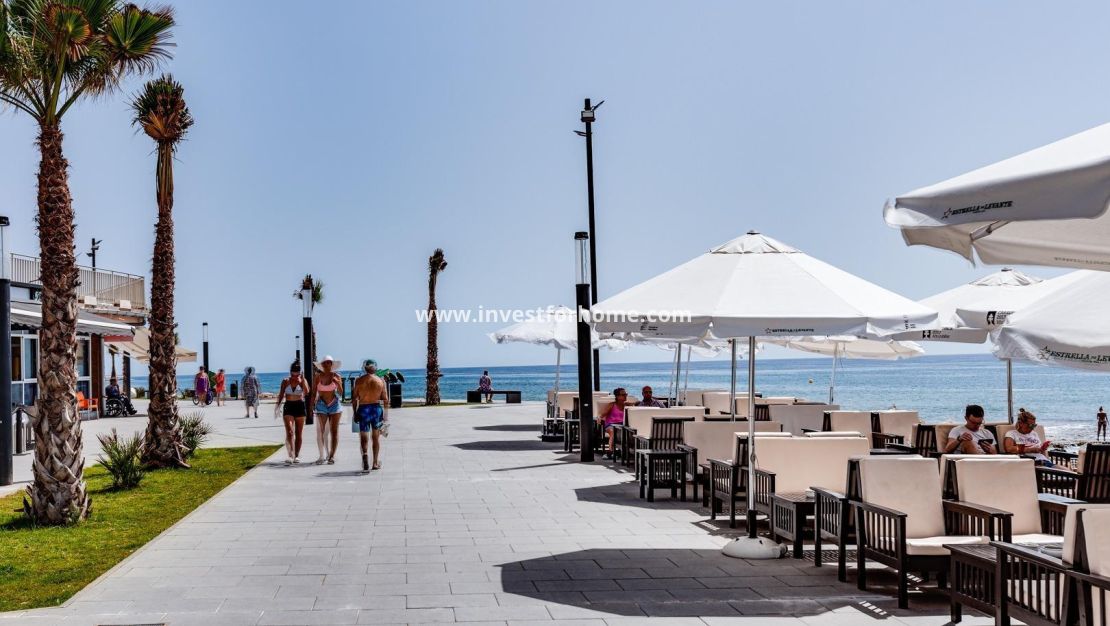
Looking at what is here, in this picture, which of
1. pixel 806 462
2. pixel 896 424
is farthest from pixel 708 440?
pixel 896 424

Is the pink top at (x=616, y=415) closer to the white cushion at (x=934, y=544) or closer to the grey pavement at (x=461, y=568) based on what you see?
the grey pavement at (x=461, y=568)

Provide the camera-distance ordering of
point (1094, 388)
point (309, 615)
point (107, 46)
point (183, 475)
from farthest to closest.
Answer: point (1094, 388) < point (183, 475) < point (107, 46) < point (309, 615)

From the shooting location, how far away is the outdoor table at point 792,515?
7965 millimetres

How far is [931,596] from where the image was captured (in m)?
6.72

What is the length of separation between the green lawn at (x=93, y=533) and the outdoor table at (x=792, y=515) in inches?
211

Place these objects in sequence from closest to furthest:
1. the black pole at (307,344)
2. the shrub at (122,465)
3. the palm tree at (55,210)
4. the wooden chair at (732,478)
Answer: the wooden chair at (732,478) → the palm tree at (55,210) → the shrub at (122,465) → the black pole at (307,344)

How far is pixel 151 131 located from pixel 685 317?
453 inches

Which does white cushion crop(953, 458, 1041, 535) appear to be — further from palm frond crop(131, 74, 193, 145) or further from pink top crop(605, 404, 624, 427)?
palm frond crop(131, 74, 193, 145)

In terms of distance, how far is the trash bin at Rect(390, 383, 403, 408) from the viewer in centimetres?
3476

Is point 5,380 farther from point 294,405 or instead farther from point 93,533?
point 93,533

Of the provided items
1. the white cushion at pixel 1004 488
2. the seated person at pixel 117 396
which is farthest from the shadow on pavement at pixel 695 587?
the seated person at pixel 117 396

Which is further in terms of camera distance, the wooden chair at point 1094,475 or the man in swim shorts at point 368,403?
the man in swim shorts at point 368,403

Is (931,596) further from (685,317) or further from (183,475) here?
(183,475)

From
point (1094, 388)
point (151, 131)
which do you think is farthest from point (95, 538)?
point (1094, 388)
